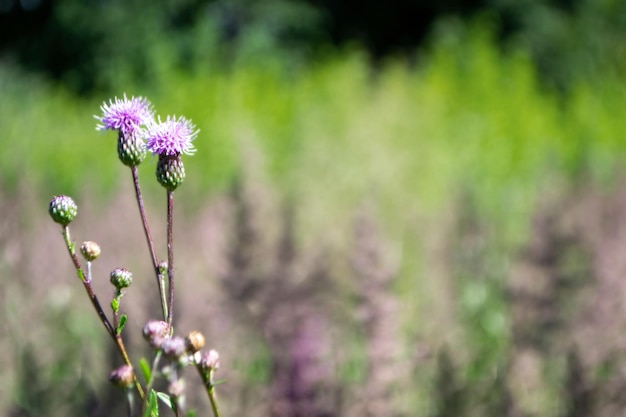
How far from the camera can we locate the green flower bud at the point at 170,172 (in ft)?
3.32

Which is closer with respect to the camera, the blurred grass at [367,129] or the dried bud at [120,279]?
→ the dried bud at [120,279]

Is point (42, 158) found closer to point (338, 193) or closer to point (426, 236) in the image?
point (338, 193)

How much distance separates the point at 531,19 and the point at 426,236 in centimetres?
1477

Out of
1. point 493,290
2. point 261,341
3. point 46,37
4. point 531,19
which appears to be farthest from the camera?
point 531,19

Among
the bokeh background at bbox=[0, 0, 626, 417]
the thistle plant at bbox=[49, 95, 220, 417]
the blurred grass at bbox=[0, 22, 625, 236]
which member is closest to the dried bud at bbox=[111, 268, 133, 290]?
the thistle plant at bbox=[49, 95, 220, 417]

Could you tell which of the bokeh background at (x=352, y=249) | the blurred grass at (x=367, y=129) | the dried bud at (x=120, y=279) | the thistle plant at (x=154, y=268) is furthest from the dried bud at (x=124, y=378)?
the blurred grass at (x=367, y=129)

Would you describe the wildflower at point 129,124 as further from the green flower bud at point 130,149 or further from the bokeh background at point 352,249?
the bokeh background at point 352,249

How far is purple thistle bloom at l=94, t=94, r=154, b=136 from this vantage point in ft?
3.56

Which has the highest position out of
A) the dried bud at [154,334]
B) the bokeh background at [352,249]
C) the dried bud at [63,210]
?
the bokeh background at [352,249]

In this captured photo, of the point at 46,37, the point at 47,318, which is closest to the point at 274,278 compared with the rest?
the point at 47,318

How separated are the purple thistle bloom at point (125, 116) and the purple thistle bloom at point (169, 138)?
0.07ft

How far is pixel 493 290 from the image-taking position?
367cm

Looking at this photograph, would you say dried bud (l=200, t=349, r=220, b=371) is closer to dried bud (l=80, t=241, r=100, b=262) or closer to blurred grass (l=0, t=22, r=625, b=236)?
dried bud (l=80, t=241, r=100, b=262)

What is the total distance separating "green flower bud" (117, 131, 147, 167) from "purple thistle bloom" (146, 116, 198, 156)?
0.5 inches
